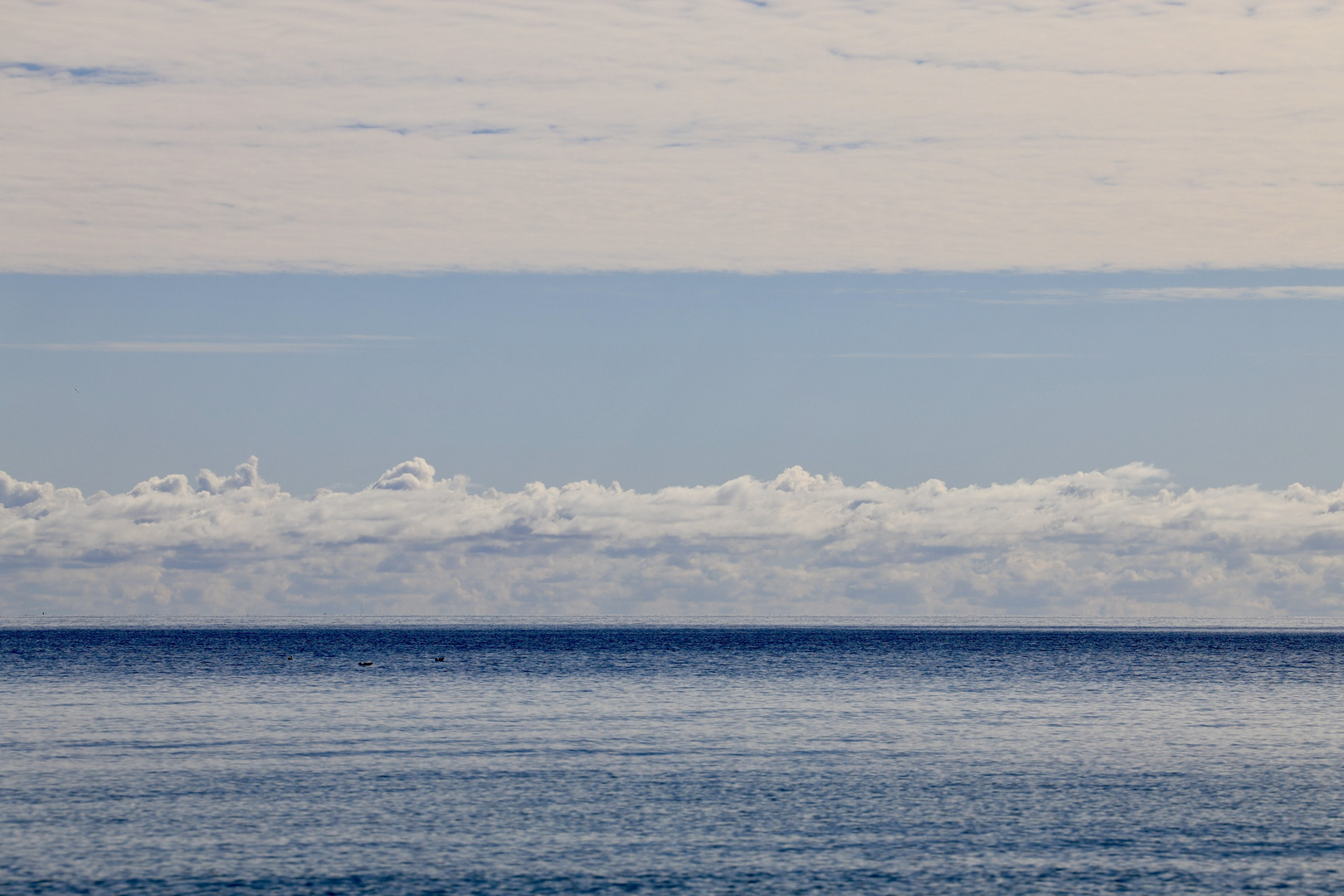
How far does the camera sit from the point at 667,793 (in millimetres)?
52875

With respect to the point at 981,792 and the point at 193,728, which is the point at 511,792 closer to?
the point at 981,792

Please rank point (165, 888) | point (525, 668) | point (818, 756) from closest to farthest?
point (165, 888)
point (818, 756)
point (525, 668)

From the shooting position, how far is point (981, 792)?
176ft

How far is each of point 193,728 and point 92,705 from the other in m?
20.2

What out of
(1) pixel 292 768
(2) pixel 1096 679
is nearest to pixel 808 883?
(1) pixel 292 768

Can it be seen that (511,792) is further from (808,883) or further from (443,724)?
(443,724)

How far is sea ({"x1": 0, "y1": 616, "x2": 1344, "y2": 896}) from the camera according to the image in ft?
130

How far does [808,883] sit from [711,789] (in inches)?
623

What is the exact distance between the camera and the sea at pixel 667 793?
39562mm

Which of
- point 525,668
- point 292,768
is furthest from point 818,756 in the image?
point 525,668

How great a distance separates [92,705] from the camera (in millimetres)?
91812

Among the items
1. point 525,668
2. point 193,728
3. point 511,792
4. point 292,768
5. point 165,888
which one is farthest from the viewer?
point 525,668

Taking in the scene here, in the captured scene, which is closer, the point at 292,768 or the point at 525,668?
the point at 292,768

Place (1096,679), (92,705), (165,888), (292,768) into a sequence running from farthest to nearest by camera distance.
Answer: (1096,679), (92,705), (292,768), (165,888)
